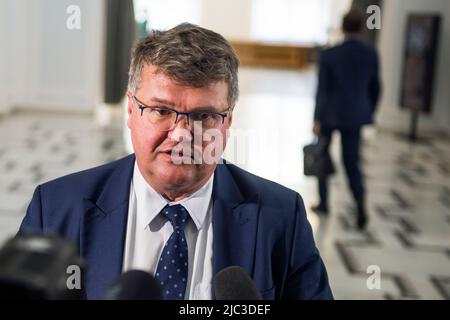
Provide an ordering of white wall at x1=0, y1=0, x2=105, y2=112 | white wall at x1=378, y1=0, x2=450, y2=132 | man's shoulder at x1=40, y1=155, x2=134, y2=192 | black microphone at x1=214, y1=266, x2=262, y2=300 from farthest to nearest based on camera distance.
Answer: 1. white wall at x1=378, y1=0, x2=450, y2=132
2. white wall at x1=0, y1=0, x2=105, y2=112
3. man's shoulder at x1=40, y1=155, x2=134, y2=192
4. black microphone at x1=214, y1=266, x2=262, y2=300

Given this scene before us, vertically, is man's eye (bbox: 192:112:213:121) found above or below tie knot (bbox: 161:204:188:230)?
above

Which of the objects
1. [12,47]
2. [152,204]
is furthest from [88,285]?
[12,47]

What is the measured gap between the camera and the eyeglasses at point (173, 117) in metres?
1.02

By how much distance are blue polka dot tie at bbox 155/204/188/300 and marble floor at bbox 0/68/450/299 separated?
742 mm

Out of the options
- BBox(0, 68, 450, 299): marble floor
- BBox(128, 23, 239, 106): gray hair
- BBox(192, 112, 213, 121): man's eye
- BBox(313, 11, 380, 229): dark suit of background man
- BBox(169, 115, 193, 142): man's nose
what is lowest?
BBox(0, 68, 450, 299): marble floor

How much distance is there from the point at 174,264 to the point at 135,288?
444mm

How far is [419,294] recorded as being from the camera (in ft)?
14.1

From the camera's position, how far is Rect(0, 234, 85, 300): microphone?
438mm

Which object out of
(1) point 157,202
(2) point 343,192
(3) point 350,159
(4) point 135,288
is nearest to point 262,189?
(1) point 157,202

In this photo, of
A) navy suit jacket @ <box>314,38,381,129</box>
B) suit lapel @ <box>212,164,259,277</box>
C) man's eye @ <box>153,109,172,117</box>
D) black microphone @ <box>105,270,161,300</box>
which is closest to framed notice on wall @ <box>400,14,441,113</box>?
navy suit jacket @ <box>314,38,381,129</box>

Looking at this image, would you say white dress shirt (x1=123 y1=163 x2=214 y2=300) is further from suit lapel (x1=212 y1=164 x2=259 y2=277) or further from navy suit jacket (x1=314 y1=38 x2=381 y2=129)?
navy suit jacket (x1=314 y1=38 x2=381 y2=129)

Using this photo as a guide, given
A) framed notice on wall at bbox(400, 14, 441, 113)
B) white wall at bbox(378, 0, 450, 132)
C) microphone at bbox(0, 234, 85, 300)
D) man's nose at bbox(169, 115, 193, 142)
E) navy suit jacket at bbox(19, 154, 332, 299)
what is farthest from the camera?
white wall at bbox(378, 0, 450, 132)

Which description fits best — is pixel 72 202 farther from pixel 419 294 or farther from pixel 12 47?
pixel 419 294

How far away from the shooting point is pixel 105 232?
3.66 feet
